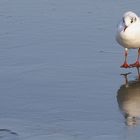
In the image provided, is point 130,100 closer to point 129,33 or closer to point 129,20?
point 129,33

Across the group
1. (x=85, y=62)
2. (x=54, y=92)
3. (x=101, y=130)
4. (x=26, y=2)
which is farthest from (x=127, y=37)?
(x=26, y=2)

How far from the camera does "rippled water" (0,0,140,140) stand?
6.91 metres

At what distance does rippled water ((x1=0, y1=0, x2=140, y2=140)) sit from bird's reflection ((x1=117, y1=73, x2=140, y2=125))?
0.01 metres

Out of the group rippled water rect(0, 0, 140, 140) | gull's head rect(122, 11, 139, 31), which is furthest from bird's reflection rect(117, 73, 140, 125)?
gull's head rect(122, 11, 139, 31)

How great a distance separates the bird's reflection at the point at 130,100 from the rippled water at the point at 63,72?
12 millimetres

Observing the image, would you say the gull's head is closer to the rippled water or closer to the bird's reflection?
the rippled water

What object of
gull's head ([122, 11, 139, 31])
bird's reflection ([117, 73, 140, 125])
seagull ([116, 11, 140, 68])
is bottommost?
bird's reflection ([117, 73, 140, 125])

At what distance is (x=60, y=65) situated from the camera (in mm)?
9180

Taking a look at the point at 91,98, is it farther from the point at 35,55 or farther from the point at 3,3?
the point at 3,3

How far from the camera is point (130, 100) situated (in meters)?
7.88

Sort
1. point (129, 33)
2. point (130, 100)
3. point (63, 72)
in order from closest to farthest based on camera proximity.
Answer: point (130, 100)
point (63, 72)
point (129, 33)

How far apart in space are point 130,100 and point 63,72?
1.30 metres

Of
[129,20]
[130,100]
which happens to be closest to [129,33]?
[129,20]

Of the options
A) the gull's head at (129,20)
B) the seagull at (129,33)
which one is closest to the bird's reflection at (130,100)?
the seagull at (129,33)
